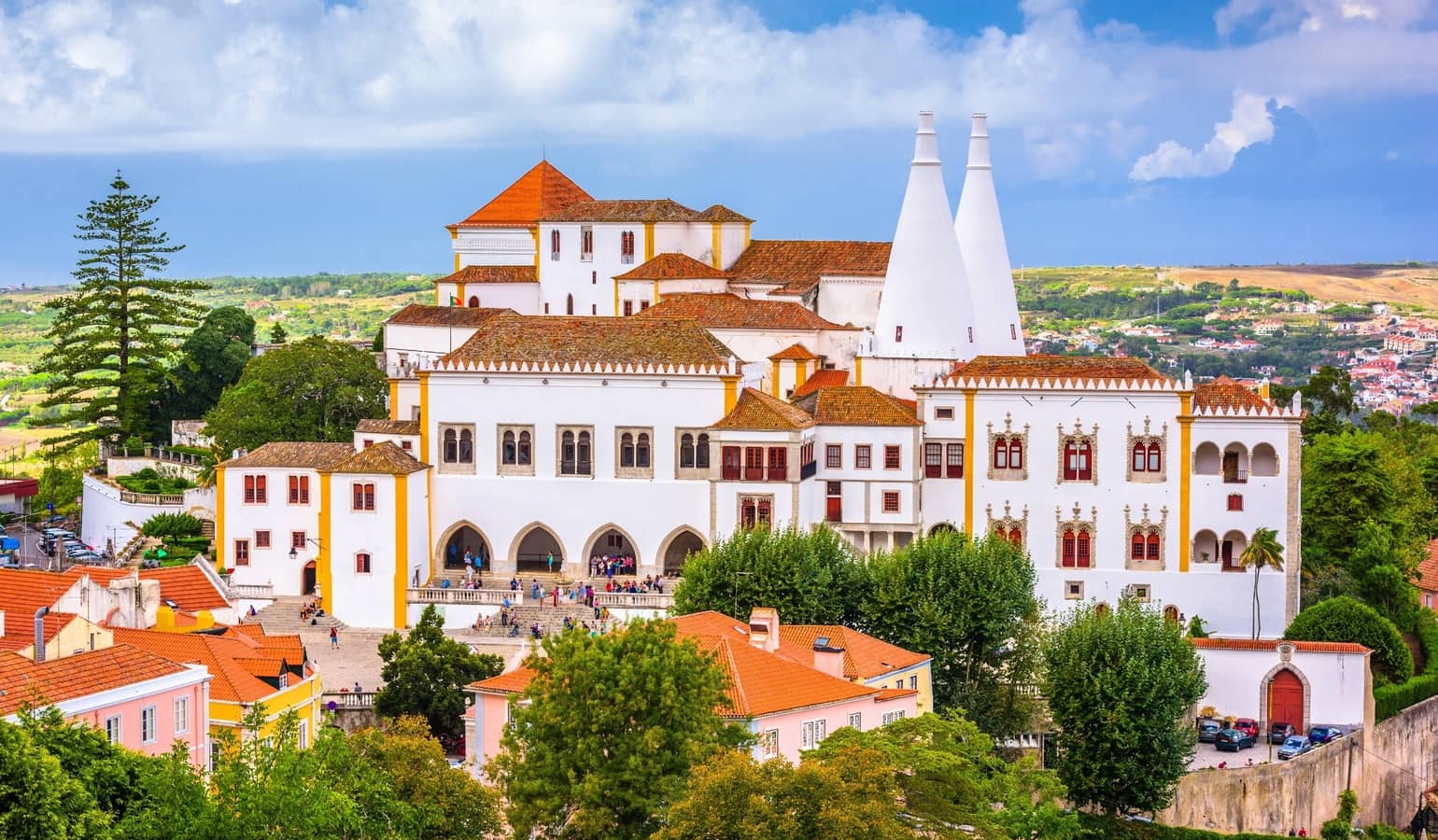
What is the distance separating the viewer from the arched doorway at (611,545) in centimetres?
7319

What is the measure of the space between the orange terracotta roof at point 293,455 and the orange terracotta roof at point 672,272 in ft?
47.7

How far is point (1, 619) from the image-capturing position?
4794 centimetres

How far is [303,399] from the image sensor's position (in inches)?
3226

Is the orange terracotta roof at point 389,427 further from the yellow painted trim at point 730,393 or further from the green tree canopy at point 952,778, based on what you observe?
the green tree canopy at point 952,778

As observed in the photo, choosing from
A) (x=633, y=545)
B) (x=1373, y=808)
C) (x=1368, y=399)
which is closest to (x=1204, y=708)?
(x=1373, y=808)

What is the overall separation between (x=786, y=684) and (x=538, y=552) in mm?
24361

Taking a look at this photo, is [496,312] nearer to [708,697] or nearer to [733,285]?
[733,285]

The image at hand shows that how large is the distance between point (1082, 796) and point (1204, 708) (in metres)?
8.56

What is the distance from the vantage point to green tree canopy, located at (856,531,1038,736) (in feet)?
199

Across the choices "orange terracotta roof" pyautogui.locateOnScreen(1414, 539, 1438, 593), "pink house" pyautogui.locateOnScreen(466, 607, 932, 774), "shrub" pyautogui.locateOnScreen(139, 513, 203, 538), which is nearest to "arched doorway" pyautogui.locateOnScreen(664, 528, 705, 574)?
"pink house" pyautogui.locateOnScreen(466, 607, 932, 774)

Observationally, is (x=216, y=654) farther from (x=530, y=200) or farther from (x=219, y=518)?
(x=530, y=200)

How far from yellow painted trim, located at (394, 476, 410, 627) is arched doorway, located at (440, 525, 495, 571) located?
2.89 meters

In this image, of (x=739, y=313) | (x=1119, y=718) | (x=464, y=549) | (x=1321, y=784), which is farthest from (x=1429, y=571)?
(x=464, y=549)

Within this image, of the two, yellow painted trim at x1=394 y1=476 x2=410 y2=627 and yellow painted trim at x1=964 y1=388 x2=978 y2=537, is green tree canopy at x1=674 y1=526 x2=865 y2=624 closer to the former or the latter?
yellow painted trim at x1=964 y1=388 x2=978 y2=537
